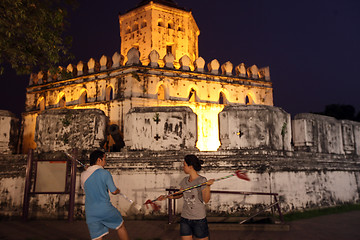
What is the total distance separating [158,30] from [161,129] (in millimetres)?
10132

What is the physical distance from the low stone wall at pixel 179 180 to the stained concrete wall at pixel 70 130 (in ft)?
2.32

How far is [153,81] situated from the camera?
1269 cm

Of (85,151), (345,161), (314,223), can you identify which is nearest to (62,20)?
(85,151)

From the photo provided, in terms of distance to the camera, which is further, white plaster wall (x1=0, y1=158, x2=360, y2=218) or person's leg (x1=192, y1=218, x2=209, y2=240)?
white plaster wall (x1=0, y1=158, x2=360, y2=218)

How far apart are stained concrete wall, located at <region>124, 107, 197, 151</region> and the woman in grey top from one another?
139 inches

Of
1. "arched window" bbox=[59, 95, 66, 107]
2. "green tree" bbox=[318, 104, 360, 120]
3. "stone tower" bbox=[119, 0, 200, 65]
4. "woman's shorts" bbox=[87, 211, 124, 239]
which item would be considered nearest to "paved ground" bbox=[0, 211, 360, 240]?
"woman's shorts" bbox=[87, 211, 124, 239]

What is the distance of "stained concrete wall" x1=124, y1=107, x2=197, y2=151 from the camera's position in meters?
7.05

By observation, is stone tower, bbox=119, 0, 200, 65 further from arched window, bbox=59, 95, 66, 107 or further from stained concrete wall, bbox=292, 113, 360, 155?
stained concrete wall, bbox=292, 113, 360, 155

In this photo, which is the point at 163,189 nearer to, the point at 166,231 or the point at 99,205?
the point at 166,231

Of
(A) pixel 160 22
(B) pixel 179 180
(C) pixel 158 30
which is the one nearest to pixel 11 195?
(B) pixel 179 180

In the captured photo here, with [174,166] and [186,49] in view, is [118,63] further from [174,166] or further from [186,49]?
[174,166]

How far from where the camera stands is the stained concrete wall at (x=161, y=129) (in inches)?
277

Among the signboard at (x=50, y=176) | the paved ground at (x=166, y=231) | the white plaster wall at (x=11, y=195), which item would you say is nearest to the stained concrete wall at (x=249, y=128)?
the paved ground at (x=166, y=231)

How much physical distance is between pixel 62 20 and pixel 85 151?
10.8ft
